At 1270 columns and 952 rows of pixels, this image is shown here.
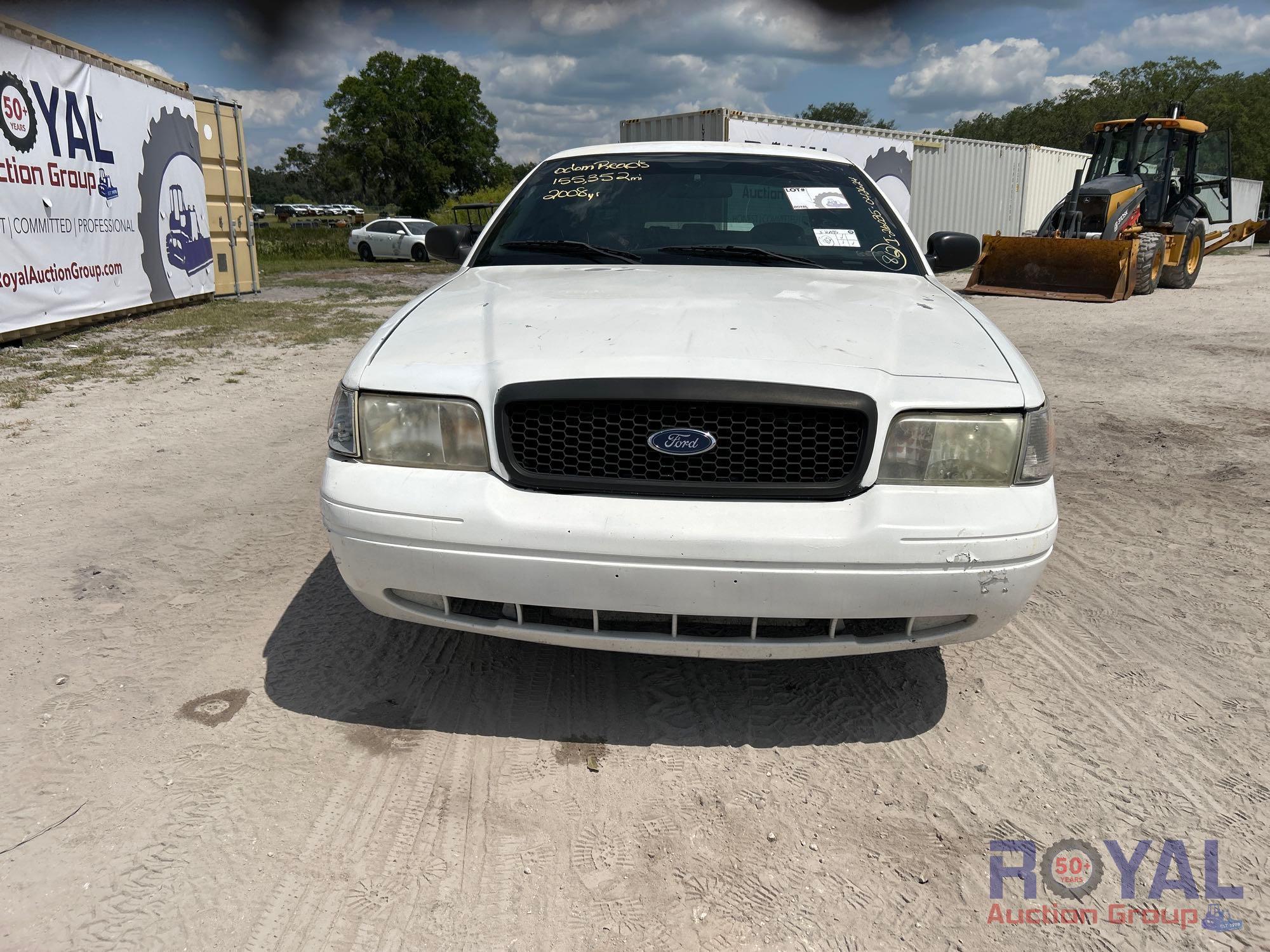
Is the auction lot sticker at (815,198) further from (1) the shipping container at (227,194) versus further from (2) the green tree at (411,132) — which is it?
(2) the green tree at (411,132)

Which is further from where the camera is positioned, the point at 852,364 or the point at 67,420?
the point at 67,420

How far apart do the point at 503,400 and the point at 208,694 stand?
1.34 m

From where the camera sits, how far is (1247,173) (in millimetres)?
55344

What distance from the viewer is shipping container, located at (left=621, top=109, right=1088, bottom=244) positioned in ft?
59.8

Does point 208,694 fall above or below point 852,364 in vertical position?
below

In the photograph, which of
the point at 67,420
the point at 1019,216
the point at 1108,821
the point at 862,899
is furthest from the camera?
the point at 1019,216

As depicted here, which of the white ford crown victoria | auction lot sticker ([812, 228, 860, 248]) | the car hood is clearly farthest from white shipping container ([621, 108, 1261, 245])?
the white ford crown victoria

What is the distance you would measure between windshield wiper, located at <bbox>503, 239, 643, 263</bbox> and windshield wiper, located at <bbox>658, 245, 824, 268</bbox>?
180 mm

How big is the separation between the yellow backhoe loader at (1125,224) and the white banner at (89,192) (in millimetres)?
12037

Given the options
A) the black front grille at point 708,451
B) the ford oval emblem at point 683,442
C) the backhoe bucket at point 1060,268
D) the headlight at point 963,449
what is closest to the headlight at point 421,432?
the black front grille at point 708,451

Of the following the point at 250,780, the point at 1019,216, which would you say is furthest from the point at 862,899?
the point at 1019,216

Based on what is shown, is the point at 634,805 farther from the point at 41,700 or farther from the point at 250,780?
the point at 41,700

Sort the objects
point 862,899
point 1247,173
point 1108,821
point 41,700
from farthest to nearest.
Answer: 1. point 1247,173
2. point 41,700
3. point 1108,821
4. point 862,899

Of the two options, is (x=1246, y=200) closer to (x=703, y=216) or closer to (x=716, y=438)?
(x=703, y=216)
